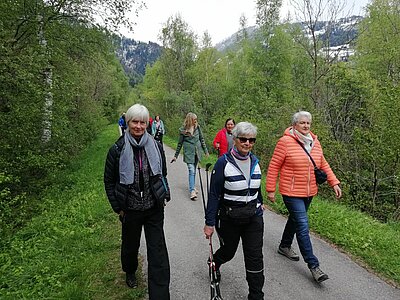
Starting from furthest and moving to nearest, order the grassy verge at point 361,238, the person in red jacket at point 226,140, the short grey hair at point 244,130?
the person in red jacket at point 226,140 < the grassy verge at point 361,238 < the short grey hair at point 244,130

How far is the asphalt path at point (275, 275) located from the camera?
4.18 meters

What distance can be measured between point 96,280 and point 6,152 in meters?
5.66

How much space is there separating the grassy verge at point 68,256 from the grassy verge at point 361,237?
134 inches

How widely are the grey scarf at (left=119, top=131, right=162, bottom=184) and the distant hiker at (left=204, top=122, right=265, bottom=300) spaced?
2.12 ft

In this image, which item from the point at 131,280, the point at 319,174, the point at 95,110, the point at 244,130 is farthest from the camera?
the point at 95,110

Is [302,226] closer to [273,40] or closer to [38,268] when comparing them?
[38,268]

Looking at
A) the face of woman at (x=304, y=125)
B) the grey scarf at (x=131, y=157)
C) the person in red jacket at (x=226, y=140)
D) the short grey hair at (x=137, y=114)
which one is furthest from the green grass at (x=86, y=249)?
the face of woman at (x=304, y=125)

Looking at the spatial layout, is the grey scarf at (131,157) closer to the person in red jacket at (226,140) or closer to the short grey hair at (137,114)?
the short grey hair at (137,114)

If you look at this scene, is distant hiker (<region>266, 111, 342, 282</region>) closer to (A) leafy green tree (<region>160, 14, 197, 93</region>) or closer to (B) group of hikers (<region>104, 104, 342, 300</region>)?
(B) group of hikers (<region>104, 104, 342, 300</region>)

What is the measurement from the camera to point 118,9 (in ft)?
49.3

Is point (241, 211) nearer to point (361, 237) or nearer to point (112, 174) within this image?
point (112, 174)

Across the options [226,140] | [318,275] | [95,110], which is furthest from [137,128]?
[95,110]

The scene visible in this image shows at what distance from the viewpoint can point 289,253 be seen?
17.0ft

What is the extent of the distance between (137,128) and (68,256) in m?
2.91
